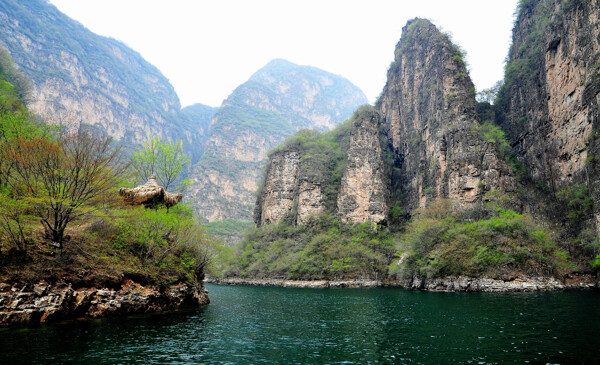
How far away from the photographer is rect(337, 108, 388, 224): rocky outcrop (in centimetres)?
9050

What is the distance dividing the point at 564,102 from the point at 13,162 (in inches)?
2842

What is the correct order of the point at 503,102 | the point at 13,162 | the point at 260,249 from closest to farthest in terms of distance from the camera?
the point at 13,162 → the point at 503,102 → the point at 260,249

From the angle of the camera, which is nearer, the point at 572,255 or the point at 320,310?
the point at 320,310

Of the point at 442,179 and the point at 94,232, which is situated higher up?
the point at 442,179

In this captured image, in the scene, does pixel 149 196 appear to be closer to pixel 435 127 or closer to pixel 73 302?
pixel 73 302

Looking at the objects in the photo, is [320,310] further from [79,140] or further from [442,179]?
[442,179]

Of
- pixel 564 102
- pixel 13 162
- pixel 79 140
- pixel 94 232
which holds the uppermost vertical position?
pixel 564 102

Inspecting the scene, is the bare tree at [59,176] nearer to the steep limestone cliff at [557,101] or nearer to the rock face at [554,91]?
the steep limestone cliff at [557,101]

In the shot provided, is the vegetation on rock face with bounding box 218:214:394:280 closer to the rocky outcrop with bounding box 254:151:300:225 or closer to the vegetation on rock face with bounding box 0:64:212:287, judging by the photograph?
the rocky outcrop with bounding box 254:151:300:225

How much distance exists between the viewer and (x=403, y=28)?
118750 millimetres

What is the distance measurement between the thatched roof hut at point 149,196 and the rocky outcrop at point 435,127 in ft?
192

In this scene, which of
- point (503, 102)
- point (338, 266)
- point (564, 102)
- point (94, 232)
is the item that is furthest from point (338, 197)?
point (94, 232)

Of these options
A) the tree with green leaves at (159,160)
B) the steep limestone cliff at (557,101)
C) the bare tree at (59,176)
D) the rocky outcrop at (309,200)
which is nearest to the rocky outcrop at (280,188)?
the rocky outcrop at (309,200)

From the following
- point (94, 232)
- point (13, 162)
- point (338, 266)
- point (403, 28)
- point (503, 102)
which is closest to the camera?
point (13, 162)
